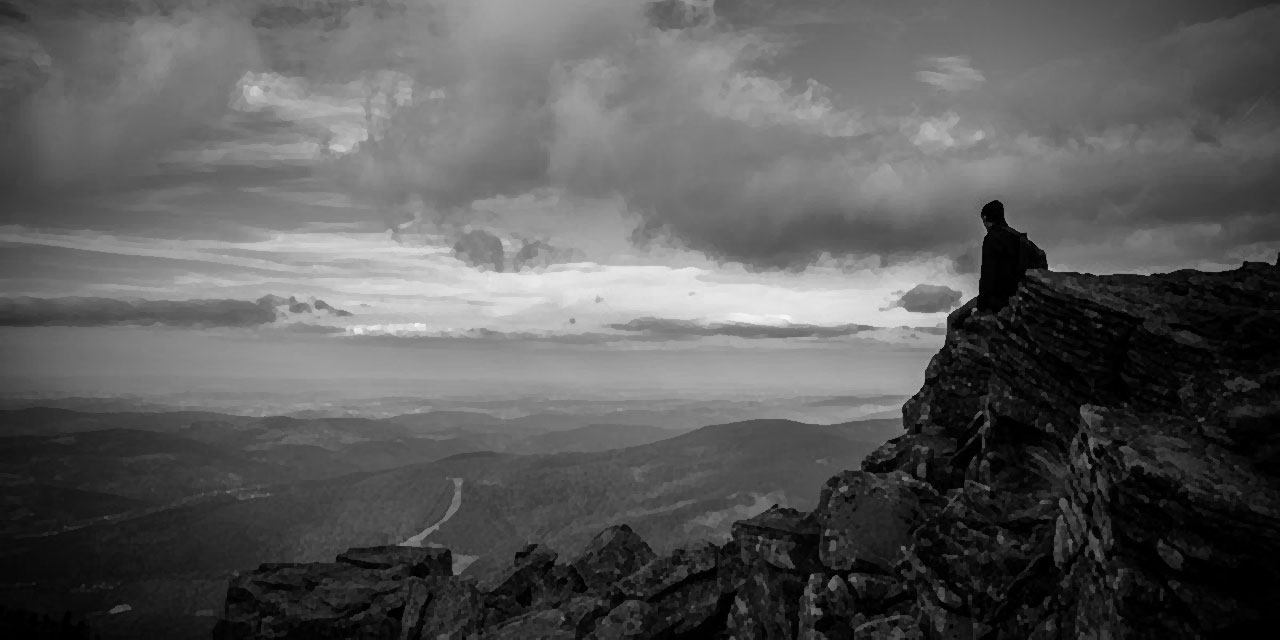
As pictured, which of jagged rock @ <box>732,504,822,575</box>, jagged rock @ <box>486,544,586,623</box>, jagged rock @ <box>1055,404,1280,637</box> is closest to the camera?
jagged rock @ <box>1055,404,1280,637</box>

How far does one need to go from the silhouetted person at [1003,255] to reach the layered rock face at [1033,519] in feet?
9.90

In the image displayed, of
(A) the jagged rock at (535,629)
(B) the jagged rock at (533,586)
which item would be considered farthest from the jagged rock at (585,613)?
(B) the jagged rock at (533,586)

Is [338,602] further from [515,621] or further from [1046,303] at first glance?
[1046,303]

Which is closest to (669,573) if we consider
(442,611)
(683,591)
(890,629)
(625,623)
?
(683,591)

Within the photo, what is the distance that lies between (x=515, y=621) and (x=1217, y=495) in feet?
119

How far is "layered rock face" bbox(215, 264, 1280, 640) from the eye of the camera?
15.0m

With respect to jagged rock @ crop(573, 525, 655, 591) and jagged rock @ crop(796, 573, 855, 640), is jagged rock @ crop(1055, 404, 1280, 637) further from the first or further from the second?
jagged rock @ crop(573, 525, 655, 591)

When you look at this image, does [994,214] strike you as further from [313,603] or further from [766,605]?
[313,603]

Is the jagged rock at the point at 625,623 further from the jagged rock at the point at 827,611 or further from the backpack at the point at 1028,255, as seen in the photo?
the backpack at the point at 1028,255

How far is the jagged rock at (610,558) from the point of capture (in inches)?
1786

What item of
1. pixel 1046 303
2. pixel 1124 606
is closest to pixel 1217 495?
pixel 1124 606

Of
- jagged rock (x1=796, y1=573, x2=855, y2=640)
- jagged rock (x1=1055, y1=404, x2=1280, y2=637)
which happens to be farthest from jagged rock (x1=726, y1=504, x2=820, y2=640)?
jagged rock (x1=1055, y1=404, x2=1280, y2=637)

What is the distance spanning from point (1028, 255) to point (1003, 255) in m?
1.51

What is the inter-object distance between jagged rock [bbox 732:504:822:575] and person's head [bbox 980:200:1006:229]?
76.3 ft
